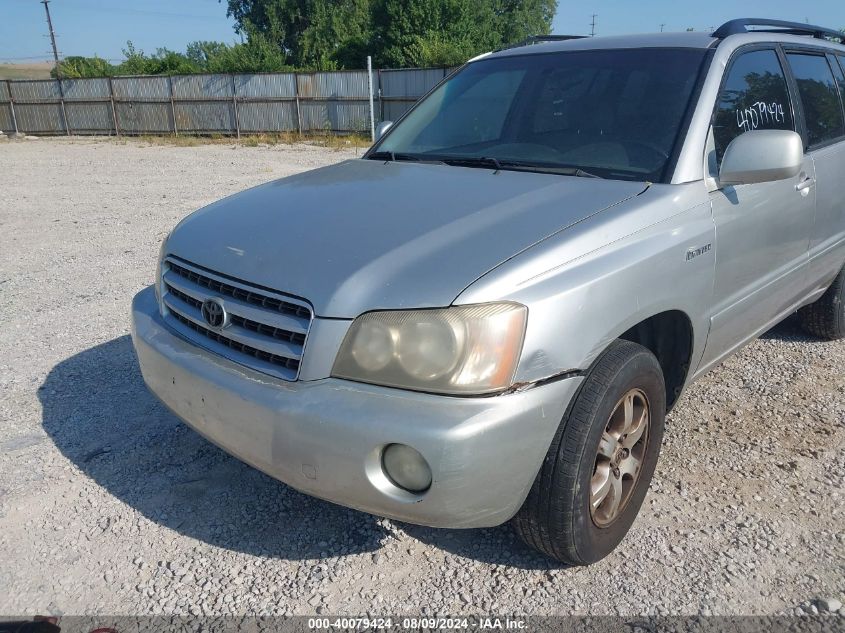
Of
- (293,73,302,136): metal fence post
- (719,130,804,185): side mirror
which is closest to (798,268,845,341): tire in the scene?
(719,130,804,185): side mirror

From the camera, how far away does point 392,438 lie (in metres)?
1.89

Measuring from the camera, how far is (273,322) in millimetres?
2135

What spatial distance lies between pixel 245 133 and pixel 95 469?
23228mm

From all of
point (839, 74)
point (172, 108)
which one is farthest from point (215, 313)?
point (172, 108)

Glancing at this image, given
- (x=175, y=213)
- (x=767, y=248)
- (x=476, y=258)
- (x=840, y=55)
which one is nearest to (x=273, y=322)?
(x=476, y=258)

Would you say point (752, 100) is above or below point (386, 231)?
above

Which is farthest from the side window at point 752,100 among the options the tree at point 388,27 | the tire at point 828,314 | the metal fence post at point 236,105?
the metal fence post at point 236,105

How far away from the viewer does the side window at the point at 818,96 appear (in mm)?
3639

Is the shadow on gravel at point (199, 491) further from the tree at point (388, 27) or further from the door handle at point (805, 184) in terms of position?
the tree at point (388, 27)

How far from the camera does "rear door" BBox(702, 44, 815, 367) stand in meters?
2.79

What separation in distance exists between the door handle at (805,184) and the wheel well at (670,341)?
47.1 inches

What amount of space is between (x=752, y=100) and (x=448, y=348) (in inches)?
87.4

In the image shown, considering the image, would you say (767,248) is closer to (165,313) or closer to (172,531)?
(165,313)

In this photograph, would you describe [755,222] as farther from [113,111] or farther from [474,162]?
[113,111]
